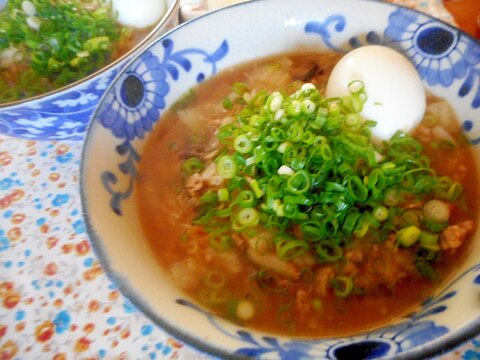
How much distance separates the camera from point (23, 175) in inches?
54.2

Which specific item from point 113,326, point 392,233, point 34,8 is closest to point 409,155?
point 392,233

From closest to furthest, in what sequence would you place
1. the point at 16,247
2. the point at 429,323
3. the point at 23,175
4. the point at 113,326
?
the point at 429,323
the point at 113,326
the point at 16,247
the point at 23,175

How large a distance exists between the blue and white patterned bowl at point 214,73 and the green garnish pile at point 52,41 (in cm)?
28

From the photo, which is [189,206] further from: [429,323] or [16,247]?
[429,323]

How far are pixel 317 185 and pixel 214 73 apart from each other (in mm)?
592

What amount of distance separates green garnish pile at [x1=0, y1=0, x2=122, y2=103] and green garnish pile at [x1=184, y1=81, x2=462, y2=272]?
0.61m

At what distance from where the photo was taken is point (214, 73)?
1.43 meters

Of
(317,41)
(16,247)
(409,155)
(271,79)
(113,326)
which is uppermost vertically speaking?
(317,41)

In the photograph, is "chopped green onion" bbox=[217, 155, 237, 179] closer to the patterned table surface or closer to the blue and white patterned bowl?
the blue and white patterned bowl

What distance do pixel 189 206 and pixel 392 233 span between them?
50 cm

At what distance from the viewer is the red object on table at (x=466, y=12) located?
165 cm

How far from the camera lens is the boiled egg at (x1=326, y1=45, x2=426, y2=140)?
3.84ft

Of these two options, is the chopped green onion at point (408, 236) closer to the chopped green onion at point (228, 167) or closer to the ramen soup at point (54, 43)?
the chopped green onion at point (228, 167)

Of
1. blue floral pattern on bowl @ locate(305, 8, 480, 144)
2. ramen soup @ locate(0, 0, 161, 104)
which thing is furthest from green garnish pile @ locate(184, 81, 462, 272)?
ramen soup @ locate(0, 0, 161, 104)
